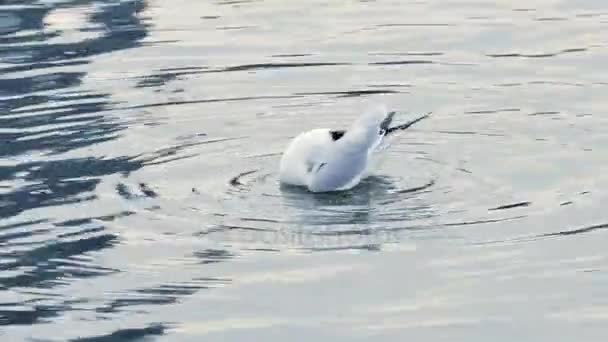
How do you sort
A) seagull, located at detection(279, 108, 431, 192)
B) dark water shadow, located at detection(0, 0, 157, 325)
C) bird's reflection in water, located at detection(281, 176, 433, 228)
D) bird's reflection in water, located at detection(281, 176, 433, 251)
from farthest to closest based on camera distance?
seagull, located at detection(279, 108, 431, 192) < bird's reflection in water, located at detection(281, 176, 433, 228) < bird's reflection in water, located at detection(281, 176, 433, 251) < dark water shadow, located at detection(0, 0, 157, 325)

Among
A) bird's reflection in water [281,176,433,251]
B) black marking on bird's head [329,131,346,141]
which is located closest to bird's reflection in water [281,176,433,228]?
bird's reflection in water [281,176,433,251]

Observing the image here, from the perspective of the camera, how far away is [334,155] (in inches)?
445

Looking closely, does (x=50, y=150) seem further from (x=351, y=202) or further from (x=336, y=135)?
(x=351, y=202)

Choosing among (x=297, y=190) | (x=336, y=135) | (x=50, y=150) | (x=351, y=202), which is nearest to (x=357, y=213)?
(x=351, y=202)

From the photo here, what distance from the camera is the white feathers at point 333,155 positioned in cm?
1114

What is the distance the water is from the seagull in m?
0.11

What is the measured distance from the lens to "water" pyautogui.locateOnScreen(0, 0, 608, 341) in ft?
29.7

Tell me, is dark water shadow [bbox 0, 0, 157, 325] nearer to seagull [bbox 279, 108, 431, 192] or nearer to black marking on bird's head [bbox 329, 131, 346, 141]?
seagull [bbox 279, 108, 431, 192]

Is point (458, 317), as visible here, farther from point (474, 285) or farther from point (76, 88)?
point (76, 88)

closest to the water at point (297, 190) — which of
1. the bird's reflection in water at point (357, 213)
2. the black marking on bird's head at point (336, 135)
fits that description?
the bird's reflection in water at point (357, 213)

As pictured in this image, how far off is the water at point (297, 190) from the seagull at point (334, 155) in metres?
0.11

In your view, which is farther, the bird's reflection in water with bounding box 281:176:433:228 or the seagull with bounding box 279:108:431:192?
the seagull with bounding box 279:108:431:192

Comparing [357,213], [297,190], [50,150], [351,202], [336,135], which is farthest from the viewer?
[50,150]

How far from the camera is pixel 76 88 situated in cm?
1433
